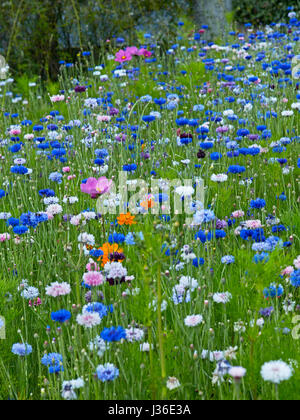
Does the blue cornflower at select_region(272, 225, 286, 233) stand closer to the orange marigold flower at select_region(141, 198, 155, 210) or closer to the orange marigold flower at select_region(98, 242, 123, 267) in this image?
the orange marigold flower at select_region(141, 198, 155, 210)

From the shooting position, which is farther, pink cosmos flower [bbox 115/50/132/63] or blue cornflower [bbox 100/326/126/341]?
pink cosmos flower [bbox 115/50/132/63]

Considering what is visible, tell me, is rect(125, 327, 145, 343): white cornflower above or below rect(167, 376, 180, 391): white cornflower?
above

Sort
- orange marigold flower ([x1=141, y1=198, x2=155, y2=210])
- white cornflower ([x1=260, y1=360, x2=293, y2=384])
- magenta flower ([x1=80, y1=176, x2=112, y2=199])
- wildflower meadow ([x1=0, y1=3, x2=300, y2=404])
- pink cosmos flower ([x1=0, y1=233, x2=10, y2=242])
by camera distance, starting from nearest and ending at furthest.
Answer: white cornflower ([x1=260, y1=360, x2=293, y2=384]) < wildflower meadow ([x1=0, y1=3, x2=300, y2=404]) < orange marigold flower ([x1=141, y1=198, x2=155, y2=210]) < magenta flower ([x1=80, y1=176, x2=112, y2=199]) < pink cosmos flower ([x1=0, y1=233, x2=10, y2=242])

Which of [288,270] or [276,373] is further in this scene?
[288,270]

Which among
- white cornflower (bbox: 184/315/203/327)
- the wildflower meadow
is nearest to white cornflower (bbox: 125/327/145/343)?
the wildflower meadow

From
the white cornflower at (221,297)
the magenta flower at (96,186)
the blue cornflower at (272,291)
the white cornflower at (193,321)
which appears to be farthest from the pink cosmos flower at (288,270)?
the magenta flower at (96,186)

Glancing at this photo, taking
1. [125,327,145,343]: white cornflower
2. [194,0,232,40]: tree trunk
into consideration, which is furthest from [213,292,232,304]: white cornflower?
[194,0,232,40]: tree trunk

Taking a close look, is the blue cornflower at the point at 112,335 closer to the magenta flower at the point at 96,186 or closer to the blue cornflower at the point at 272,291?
the blue cornflower at the point at 272,291

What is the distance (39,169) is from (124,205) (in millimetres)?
1352

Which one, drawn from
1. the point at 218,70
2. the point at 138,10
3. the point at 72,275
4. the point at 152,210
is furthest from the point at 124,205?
the point at 138,10

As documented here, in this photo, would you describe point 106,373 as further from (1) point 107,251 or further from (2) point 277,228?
(2) point 277,228

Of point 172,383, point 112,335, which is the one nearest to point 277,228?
point 172,383

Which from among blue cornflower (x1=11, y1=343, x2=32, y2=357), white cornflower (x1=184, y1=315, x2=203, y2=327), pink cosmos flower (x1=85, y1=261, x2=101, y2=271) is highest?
pink cosmos flower (x1=85, y1=261, x2=101, y2=271)

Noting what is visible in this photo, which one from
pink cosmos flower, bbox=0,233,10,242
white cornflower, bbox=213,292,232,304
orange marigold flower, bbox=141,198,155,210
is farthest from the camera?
pink cosmos flower, bbox=0,233,10,242
